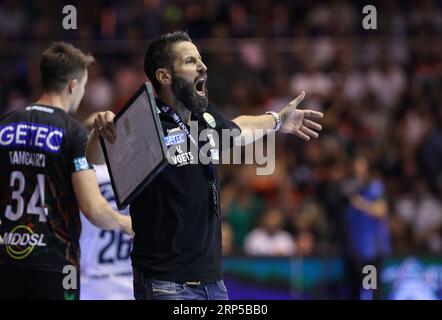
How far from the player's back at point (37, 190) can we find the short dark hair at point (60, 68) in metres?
0.34

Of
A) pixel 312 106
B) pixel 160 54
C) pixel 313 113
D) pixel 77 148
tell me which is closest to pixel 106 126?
pixel 160 54

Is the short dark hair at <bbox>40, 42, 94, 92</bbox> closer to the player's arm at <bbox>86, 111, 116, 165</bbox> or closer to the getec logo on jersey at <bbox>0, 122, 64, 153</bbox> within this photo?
the getec logo on jersey at <bbox>0, 122, 64, 153</bbox>

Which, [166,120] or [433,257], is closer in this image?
[166,120]

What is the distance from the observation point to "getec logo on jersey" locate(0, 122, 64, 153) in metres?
6.46

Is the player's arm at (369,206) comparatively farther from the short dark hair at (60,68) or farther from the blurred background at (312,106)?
the short dark hair at (60,68)

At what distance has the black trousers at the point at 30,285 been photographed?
641 centimetres

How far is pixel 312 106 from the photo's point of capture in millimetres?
14180

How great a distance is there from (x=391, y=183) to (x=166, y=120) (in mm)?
8448

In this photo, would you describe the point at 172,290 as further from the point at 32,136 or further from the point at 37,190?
the point at 32,136

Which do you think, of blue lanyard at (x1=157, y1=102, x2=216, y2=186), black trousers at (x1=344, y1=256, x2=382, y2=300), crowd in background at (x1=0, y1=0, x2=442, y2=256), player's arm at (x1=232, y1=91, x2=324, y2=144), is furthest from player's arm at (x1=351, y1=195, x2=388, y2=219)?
blue lanyard at (x1=157, y1=102, x2=216, y2=186)
